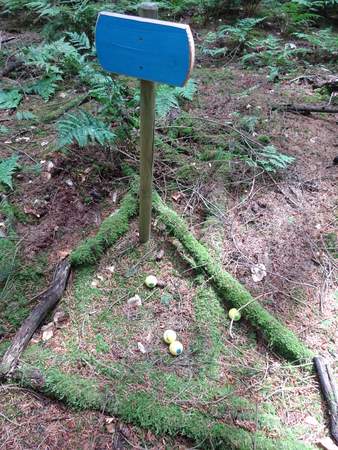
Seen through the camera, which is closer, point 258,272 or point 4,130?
point 258,272

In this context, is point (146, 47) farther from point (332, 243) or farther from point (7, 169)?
point (332, 243)

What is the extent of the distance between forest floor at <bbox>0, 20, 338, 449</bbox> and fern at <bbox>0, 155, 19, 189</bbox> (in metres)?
0.14

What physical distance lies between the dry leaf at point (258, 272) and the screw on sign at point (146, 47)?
4.71ft

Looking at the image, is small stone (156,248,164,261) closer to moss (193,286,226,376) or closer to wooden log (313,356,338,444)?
moss (193,286,226,376)

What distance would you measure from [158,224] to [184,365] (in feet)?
3.61

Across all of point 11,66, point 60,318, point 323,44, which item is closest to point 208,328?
point 60,318

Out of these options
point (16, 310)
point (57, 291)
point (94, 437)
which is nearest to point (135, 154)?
point (57, 291)

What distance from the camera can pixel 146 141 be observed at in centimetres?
203

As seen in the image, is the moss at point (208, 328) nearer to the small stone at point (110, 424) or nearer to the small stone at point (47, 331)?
the small stone at point (110, 424)

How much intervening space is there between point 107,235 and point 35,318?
761mm

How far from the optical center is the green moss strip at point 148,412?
173cm

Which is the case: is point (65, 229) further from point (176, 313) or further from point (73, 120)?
point (176, 313)

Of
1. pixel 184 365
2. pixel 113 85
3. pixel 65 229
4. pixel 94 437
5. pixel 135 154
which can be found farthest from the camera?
pixel 135 154

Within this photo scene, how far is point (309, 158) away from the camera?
3.38 m
